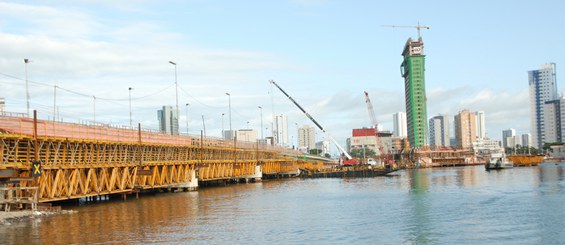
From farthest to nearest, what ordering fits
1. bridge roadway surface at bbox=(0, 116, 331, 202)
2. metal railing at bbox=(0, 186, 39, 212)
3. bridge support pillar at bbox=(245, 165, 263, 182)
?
bridge support pillar at bbox=(245, 165, 263, 182), bridge roadway surface at bbox=(0, 116, 331, 202), metal railing at bbox=(0, 186, 39, 212)

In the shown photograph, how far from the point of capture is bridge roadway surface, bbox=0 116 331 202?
6088cm

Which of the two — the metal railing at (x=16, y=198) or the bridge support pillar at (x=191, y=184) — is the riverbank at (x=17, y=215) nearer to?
the metal railing at (x=16, y=198)

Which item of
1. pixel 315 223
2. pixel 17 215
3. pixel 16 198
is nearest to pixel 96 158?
pixel 16 198

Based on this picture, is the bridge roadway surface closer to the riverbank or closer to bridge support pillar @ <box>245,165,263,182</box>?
the riverbank

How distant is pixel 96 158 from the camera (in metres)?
76.9

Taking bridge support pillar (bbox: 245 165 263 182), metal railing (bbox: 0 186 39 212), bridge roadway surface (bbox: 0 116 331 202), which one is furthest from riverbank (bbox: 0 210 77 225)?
bridge support pillar (bbox: 245 165 263 182)

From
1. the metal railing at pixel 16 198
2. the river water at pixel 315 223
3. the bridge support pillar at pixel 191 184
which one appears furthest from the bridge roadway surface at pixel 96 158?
the river water at pixel 315 223

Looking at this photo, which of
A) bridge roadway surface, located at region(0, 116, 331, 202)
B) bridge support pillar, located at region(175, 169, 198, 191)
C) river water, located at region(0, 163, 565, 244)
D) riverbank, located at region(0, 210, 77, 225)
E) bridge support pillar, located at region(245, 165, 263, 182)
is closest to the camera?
river water, located at region(0, 163, 565, 244)

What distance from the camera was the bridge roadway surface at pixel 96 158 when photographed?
6088 centimetres

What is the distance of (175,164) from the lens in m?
101

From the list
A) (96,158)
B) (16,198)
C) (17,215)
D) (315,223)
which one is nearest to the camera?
(315,223)

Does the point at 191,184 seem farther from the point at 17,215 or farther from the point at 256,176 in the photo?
the point at 17,215

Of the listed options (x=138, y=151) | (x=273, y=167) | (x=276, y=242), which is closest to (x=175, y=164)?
(x=138, y=151)

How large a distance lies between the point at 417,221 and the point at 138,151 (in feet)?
153
